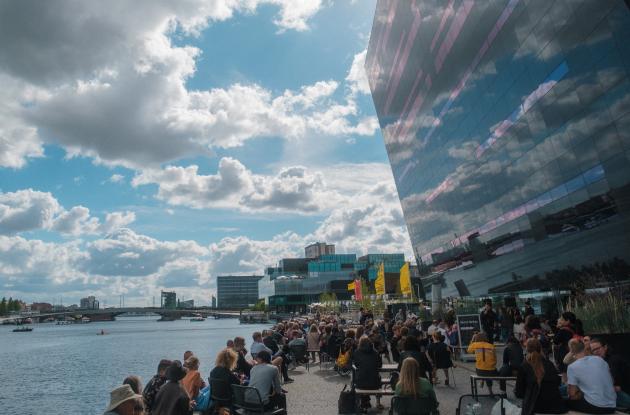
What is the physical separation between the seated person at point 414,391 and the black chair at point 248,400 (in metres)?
2.91

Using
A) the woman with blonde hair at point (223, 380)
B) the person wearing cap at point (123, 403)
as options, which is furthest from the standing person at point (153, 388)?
the person wearing cap at point (123, 403)

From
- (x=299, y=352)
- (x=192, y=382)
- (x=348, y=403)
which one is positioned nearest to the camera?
(x=192, y=382)

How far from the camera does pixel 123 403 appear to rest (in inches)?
228

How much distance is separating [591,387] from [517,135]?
23.4 metres

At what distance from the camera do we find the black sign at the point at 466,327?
17266 mm

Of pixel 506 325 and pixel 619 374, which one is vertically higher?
pixel 619 374

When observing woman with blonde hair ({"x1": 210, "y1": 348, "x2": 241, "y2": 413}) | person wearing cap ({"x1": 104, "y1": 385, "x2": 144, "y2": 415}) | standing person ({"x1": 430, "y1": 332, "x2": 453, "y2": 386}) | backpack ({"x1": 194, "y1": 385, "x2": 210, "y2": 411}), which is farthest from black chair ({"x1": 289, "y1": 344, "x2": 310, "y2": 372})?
person wearing cap ({"x1": 104, "y1": 385, "x2": 144, "y2": 415})

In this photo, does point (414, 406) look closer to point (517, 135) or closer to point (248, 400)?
point (248, 400)

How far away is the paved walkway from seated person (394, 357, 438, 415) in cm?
382

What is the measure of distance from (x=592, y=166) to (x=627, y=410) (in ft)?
53.2

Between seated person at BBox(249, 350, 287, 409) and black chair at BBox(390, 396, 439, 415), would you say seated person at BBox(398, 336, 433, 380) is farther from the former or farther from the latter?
black chair at BBox(390, 396, 439, 415)

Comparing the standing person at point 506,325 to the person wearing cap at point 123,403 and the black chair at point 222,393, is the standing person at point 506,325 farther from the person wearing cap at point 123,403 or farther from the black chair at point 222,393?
the person wearing cap at point 123,403

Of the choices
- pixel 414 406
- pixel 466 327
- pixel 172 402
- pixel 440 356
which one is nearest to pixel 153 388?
pixel 172 402

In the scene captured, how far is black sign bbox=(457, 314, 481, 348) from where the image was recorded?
17266 mm
